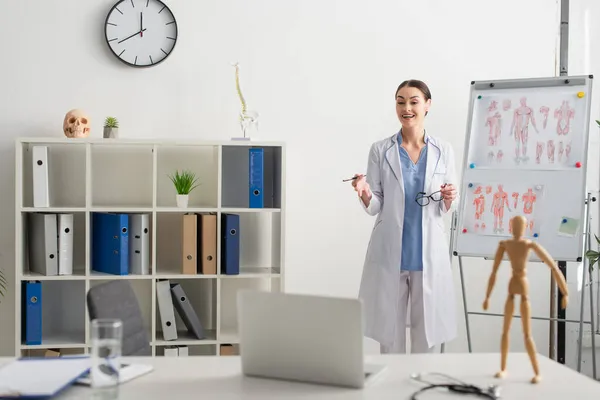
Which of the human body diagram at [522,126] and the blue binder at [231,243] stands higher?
the human body diagram at [522,126]

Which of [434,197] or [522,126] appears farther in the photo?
[522,126]

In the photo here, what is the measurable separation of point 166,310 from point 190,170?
30.3 inches

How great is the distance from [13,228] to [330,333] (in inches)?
107

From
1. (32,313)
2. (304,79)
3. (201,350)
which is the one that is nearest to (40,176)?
(32,313)

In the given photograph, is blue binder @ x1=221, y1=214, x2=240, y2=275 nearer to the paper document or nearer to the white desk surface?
the white desk surface

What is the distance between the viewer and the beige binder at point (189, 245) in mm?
3936

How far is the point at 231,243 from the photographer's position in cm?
394

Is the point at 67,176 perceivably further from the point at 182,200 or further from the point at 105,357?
the point at 105,357

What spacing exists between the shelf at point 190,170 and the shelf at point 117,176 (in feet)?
0.21

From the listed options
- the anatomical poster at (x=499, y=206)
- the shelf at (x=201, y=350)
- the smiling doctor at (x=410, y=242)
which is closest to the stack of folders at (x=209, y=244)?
the shelf at (x=201, y=350)

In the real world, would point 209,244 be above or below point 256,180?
below

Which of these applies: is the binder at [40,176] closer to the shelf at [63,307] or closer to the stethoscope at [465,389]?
the shelf at [63,307]

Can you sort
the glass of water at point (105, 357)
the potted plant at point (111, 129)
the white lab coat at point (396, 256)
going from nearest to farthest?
the glass of water at point (105, 357)
the white lab coat at point (396, 256)
the potted plant at point (111, 129)

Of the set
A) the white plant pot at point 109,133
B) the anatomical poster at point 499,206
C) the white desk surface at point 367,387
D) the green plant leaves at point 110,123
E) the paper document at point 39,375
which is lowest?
the white desk surface at point 367,387
